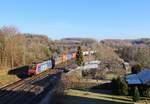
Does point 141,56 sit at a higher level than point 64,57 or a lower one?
higher

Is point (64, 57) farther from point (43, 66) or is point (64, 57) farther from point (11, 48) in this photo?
point (43, 66)

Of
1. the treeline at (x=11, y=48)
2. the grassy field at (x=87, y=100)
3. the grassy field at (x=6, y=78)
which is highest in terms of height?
the treeline at (x=11, y=48)

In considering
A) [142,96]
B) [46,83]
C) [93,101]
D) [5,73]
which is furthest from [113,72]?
[93,101]

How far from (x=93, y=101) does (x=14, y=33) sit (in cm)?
4372

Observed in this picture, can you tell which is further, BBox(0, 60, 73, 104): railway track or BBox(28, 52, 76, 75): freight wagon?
BBox(28, 52, 76, 75): freight wagon

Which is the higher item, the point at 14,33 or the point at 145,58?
the point at 14,33

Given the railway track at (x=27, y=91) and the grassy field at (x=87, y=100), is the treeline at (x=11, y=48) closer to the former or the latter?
the railway track at (x=27, y=91)

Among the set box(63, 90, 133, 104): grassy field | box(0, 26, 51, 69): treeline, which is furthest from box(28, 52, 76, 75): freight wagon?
box(63, 90, 133, 104): grassy field

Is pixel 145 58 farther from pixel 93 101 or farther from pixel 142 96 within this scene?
pixel 93 101

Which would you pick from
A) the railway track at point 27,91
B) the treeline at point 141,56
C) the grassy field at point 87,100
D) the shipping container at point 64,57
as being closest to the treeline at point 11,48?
the railway track at point 27,91

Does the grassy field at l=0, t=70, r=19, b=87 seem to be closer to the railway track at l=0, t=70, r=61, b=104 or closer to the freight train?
the railway track at l=0, t=70, r=61, b=104

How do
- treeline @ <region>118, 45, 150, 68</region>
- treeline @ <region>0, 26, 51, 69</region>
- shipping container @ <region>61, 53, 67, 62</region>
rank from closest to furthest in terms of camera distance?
treeline @ <region>0, 26, 51, 69</region>, treeline @ <region>118, 45, 150, 68</region>, shipping container @ <region>61, 53, 67, 62</region>

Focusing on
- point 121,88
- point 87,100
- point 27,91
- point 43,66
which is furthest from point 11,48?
point 87,100

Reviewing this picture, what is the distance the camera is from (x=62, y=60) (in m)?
92.6
